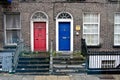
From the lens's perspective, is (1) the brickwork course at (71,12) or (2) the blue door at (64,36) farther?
(2) the blue door at (64,36)

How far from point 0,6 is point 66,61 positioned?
Result: 6.51 metres

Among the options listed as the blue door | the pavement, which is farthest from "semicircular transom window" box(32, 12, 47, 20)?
the pavement

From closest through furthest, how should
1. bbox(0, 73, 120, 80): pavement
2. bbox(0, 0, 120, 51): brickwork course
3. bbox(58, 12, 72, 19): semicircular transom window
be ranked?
bbox(0, 73, 120, 80): pavement → bbox(0, 0, 120, 51): brickwork course → bbox(58, 12, 72, 19): semicircular transom window

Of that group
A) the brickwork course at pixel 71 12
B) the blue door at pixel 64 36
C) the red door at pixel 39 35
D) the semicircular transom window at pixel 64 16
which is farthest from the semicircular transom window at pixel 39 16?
the blue door at pixel 64 36

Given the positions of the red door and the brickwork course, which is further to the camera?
the red door

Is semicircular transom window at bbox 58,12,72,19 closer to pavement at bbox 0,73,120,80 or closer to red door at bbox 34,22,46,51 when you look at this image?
red door at bbox 34,22,46,51

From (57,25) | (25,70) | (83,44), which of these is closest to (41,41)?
(57,25)

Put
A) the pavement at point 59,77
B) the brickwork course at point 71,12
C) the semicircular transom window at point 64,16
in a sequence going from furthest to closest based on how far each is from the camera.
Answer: the semicircular transom window at point 64,16 < the brickwork course at point 71,12 < the pavement at point 59,77

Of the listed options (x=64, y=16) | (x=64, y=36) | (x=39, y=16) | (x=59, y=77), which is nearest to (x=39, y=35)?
(x=39, y=16)

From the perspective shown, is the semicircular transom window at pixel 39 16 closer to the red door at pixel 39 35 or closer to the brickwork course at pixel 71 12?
the brickwork course at pixel 71 12

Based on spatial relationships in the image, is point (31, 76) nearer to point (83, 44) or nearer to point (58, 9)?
point (83, 44)

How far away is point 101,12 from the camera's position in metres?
19.4

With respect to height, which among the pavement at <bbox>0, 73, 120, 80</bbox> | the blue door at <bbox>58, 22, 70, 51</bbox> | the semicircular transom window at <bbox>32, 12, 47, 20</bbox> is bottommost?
the pavement at <bbox>0, 73, 120, 80</bbox>

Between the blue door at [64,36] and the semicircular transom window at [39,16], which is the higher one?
the semicircular transom window at [39,16]
